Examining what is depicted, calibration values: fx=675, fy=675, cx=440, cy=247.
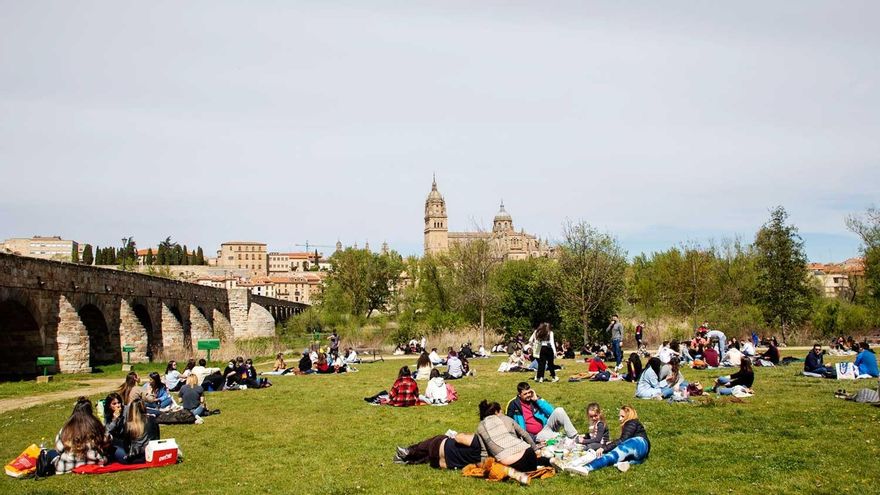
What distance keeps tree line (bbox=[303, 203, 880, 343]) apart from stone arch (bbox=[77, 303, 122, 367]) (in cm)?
1630

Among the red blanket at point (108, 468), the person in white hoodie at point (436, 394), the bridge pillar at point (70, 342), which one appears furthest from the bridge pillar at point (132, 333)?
the red blanket at point (108, 468)

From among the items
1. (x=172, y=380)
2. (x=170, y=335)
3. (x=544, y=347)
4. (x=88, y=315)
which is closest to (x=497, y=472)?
(x=544, y=347)

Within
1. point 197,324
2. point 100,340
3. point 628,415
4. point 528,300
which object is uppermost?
point 528,300

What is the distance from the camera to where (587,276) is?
121 ft

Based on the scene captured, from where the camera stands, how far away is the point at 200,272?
147625 millimetres

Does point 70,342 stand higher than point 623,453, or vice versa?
point 70,342

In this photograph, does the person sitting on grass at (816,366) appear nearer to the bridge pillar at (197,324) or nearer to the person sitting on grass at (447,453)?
the person sitting on grass at (447,453)

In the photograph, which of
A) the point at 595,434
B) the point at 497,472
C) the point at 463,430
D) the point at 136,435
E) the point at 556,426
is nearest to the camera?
the point at 497,472

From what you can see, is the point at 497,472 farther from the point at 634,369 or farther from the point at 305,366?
Answer: the point at 305,366

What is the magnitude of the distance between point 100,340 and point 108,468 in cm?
2726

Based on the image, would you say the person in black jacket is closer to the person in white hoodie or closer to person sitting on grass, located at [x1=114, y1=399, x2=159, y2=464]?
person sitting on grass, located at [x1=114, y1=399, x2=159, y2=464]

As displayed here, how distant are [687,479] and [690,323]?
36.1 meters

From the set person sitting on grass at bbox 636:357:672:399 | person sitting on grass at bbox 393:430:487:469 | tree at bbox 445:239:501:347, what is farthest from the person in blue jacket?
tree at bbox 445:239:501:347

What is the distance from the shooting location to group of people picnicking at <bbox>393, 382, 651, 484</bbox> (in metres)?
9.48
